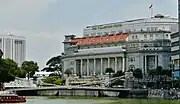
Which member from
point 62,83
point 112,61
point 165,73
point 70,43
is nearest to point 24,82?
point 62,83

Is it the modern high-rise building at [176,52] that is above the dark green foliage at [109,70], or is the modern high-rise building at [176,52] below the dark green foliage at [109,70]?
above

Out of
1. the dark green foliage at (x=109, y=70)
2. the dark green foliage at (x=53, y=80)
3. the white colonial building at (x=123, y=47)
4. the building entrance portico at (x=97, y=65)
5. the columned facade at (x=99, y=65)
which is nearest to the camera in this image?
the dark green foliage at (x=53, y=80)

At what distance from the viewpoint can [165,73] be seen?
14212 centimetres

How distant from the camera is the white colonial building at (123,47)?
163625 mm

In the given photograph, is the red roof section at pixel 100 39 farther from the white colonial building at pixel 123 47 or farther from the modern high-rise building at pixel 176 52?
the modern high-rise building at pixel 176 52

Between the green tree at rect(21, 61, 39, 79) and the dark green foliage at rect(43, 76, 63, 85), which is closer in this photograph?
the dark green foliage at rect(43, 76, 63, 85)

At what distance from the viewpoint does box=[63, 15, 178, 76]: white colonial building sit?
16362 cm

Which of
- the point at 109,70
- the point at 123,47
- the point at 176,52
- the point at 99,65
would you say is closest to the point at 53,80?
the point at 109,70

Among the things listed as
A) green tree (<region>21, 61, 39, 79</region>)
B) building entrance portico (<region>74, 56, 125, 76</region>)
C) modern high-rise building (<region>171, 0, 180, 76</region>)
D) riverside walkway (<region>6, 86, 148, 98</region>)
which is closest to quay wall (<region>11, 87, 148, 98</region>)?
riverside walkway (<region>6, 86, 148, 98</region>)

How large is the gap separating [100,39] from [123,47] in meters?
14.5

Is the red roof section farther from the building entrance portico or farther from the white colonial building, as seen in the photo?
the building entrance portico

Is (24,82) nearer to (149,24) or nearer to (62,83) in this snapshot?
(62,83)

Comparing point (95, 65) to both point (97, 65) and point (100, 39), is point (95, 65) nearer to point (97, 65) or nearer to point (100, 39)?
point (97, 65)

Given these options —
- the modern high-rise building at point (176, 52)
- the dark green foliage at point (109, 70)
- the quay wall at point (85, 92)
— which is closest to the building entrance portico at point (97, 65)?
the dark green foliage at point (109, 70)
